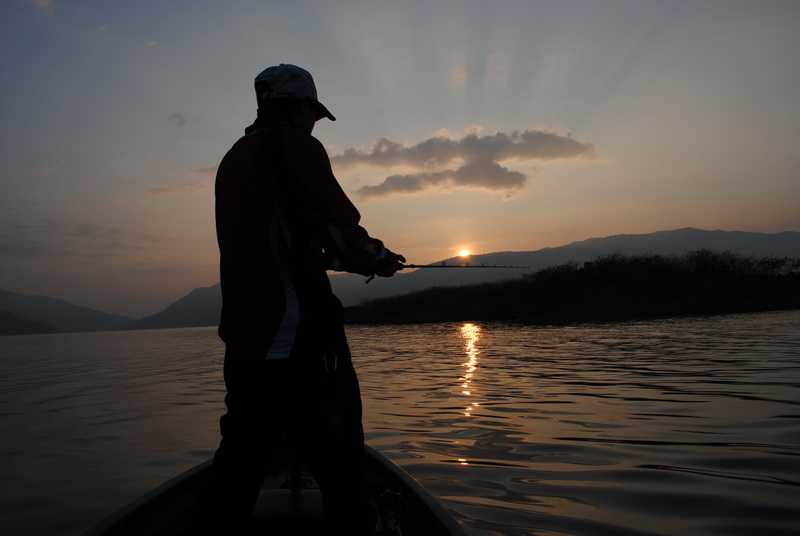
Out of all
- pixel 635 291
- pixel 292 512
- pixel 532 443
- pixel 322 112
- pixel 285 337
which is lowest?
pixel 532 443

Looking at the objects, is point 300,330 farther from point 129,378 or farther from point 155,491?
point 129,378

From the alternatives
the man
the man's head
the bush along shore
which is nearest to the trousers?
the man

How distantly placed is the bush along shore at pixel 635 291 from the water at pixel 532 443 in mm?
25916

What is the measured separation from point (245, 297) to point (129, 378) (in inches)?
633

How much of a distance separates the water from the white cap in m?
3.15

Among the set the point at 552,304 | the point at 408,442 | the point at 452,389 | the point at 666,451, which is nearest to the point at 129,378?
the point at 452,389

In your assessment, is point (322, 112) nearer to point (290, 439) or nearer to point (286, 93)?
point (286, 93)

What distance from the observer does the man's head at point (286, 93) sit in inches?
104

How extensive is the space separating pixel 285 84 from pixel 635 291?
141ft

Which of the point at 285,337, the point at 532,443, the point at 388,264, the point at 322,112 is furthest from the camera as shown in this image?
the point at 532,443

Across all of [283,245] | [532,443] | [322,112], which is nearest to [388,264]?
[283,245]

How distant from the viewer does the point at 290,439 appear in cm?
234

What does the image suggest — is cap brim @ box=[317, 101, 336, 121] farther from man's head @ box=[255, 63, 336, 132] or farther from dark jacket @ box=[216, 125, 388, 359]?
dark jacket @ box=[216, 125, 388, 359]

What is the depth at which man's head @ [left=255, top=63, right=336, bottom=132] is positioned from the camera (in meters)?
2.65
